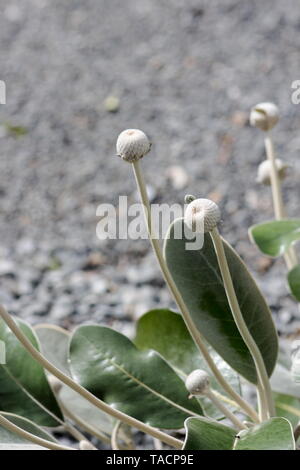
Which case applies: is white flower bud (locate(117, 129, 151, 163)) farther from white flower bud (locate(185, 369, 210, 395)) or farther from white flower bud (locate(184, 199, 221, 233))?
white flower bud (locate(185, 369, 210, 395))

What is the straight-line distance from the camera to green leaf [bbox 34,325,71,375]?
95 cm

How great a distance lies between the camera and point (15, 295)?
1.65m

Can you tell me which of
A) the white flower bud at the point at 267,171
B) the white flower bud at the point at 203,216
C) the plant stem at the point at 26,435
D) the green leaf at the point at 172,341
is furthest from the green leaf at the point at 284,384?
the white flower bud at the point at 203,216

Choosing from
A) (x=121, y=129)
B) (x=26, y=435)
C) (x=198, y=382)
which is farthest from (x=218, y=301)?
(x=121, y=129)

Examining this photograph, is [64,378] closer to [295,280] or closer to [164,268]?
[164,268]

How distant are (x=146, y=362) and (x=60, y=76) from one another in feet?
5.63

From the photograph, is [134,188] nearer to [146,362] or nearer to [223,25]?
[223,25]

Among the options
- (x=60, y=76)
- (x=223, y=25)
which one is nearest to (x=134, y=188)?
(x=60, y=76)

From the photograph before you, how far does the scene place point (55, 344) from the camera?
0.96m

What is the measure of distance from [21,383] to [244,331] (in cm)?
27

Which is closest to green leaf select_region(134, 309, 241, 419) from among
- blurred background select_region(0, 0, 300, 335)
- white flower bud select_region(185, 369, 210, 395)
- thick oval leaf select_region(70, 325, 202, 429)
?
thick oval leaf select_region(70, 325, 202, 429)

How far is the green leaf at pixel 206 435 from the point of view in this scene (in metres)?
0.63

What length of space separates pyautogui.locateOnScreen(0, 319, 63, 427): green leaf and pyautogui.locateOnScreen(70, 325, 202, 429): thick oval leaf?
5cm

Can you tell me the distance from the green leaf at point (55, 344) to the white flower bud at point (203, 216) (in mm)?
450
